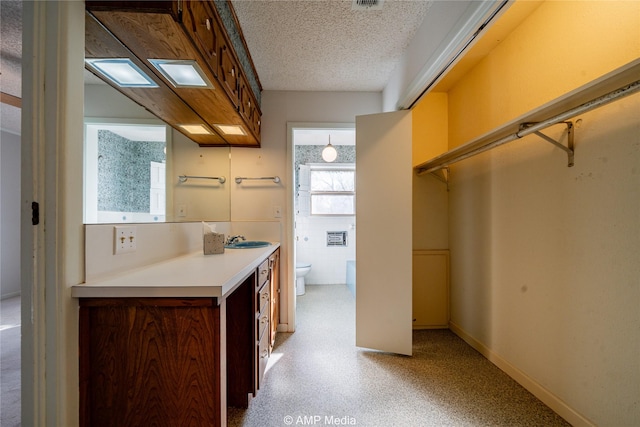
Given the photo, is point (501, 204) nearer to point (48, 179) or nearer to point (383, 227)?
point (383, 227)

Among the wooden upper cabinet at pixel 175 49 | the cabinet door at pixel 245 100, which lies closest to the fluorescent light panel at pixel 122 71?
the wooden upper cabinet at pixel 175 49

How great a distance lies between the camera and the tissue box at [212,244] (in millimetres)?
1697

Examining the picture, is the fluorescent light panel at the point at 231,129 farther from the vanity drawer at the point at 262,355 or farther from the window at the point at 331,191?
the window at the point at 331,191

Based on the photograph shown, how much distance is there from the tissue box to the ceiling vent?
178cm

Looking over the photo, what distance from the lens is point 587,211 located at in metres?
1.24

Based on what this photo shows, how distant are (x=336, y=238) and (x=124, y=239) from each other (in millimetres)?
3294

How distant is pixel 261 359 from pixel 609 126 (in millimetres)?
2255

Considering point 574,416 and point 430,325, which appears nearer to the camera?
point 574,416

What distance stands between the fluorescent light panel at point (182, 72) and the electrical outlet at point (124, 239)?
835 millimetres

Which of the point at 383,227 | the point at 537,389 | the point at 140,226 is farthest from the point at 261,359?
the point at 537,389

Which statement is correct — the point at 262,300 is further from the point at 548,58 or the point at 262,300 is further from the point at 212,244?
the point at 548,58

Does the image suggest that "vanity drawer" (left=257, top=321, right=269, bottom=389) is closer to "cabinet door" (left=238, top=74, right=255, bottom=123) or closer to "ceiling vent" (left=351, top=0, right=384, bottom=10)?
"cabinet door" (left=238, top=74, right=255, bottom=123)

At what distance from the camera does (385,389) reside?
159 cm

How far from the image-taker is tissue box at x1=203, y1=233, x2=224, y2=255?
1.70 meters
